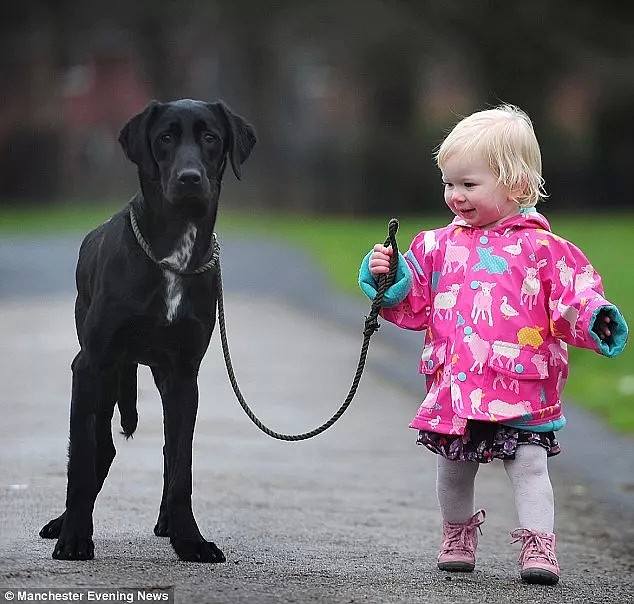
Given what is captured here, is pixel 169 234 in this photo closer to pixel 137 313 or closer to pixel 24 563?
pixel 137 313

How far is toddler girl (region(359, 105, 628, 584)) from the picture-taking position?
5355mm

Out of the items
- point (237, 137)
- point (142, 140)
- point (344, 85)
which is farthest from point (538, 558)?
point (344, 85)

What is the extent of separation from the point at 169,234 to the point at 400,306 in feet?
2.83

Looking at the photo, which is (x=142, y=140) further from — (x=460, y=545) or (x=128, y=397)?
(x=460, y=545)

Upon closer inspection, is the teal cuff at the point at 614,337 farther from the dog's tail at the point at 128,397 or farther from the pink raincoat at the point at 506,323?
the dog's tail at the point at 128,397

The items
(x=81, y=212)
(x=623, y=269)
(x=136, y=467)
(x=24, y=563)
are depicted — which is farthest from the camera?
(x=81, y=212)

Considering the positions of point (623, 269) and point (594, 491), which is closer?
point (594, 491)

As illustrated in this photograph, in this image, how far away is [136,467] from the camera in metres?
7.95

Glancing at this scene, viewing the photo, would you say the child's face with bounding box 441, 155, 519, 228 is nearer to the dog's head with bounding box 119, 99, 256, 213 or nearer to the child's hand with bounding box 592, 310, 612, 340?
the child's hand with bounding box 592, 310, 612, 340

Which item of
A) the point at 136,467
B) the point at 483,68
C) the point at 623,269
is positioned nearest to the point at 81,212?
the point at 483,68

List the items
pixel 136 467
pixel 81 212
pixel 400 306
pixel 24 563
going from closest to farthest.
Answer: pixel 24 563
pixel 400 306
pixel 136 467
pixel 81 212

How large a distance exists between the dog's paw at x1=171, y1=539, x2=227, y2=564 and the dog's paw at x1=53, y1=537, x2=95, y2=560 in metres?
0.31

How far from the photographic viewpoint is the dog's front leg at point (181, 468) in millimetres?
5480

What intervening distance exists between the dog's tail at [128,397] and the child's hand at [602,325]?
1.74m
